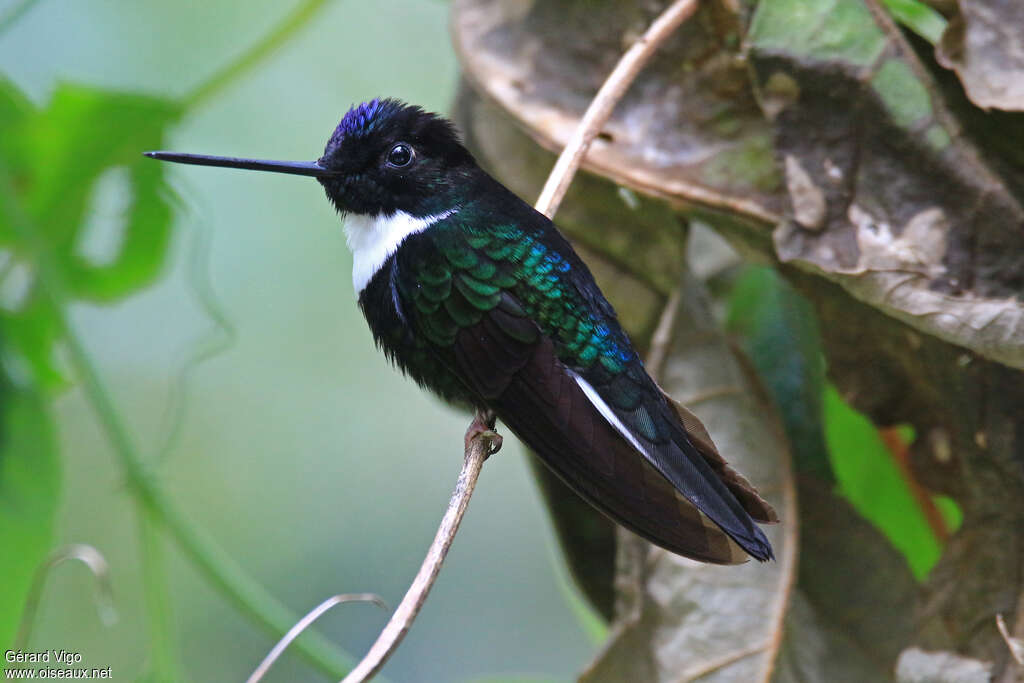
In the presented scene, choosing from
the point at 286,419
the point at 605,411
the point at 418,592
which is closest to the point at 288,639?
the point at 418,592

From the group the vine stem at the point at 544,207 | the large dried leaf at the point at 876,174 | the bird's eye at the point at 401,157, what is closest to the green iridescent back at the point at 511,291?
the vine stem at the point at 544,207

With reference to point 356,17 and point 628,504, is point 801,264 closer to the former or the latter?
point 628,504

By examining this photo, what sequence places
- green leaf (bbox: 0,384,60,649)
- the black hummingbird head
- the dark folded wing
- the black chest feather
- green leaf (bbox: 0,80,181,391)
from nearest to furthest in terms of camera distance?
1. the dark folded wing
2. the black chest feather
3. the black hummingbird head
4. green leaf (bbox: 0,384,60,649)
5. green leaf (bbox: 0,80,181,391)

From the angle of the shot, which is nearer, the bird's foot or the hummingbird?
the hummingbird

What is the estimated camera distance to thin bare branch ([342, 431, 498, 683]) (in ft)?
4.16

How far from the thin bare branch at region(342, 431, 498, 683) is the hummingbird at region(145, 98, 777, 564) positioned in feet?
0.82

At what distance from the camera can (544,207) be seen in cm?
186

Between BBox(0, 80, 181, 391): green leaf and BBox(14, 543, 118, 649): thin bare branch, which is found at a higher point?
BBox(0, 80, 181, 391): green leaf

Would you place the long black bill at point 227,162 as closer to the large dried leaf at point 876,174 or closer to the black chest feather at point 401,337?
the black chest feather at point 401,337

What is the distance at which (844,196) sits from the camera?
1.92 m

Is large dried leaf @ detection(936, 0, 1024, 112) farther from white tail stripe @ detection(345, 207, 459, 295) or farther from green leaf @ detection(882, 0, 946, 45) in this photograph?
white tail stripe @ detection(345, 207, 459, 295)

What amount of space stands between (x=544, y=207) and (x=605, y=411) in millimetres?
347

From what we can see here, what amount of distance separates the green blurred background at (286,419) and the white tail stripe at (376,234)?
90.4 inches

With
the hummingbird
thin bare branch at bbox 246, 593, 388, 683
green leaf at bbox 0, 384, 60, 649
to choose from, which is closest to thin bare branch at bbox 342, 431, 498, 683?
thin bare branch at bbox 246, 593, 388, 683
